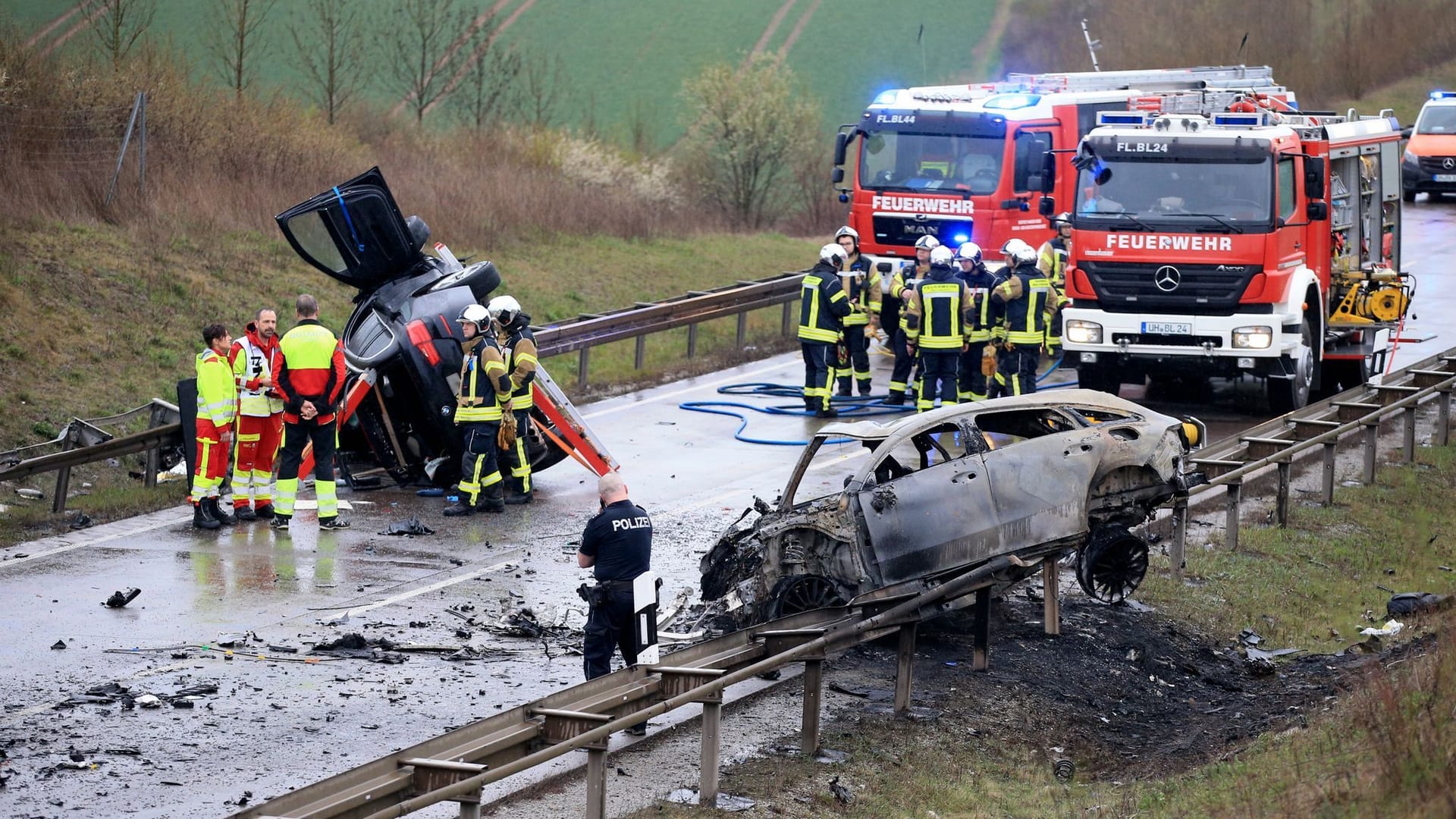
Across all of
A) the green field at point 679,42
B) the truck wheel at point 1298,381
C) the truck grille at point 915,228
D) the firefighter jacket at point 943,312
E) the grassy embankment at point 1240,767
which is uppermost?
the green field at point 679,42

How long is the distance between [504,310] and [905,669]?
6.08 metres

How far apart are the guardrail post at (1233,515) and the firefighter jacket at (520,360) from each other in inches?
230

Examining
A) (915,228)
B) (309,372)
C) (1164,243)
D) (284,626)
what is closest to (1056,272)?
(1164,243)

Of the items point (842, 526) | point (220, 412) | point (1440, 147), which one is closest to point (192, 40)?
Result: point (1440, 147)

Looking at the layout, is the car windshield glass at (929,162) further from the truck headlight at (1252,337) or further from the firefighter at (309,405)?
the firefighter at (309,405)

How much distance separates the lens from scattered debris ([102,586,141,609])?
10.9m

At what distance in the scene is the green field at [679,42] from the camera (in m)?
55.9

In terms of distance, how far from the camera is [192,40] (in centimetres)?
5156

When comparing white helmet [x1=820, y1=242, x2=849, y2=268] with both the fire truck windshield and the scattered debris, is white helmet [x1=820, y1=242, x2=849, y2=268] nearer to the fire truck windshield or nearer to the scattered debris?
the fire truck windshield

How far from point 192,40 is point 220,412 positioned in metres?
41.9

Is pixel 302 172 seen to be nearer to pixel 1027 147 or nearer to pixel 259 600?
pixel 1027 147

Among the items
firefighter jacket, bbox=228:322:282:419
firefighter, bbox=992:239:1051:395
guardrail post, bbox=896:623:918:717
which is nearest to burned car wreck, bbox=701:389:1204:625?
guardrail post, bbox=896:623:918:717

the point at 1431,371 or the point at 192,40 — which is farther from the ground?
the point at 192,40

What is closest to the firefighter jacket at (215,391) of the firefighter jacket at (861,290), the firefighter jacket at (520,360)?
the firefighter jacket at (520,360)
